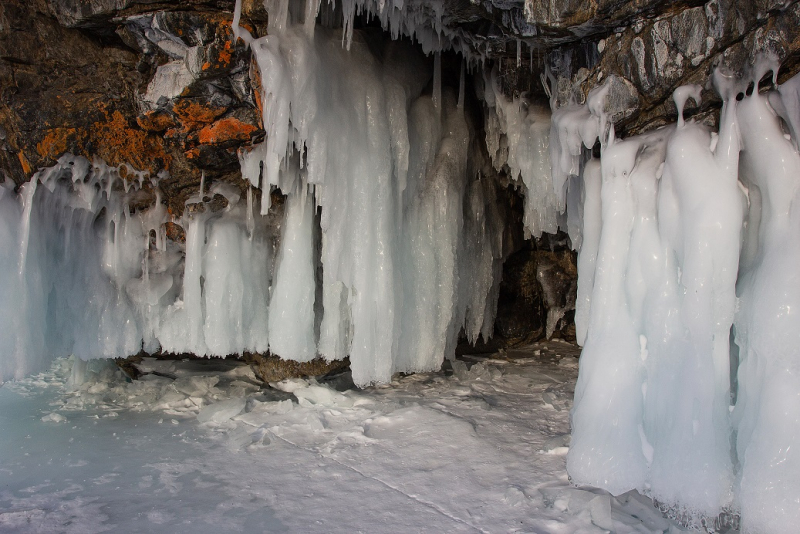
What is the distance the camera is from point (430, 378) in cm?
656

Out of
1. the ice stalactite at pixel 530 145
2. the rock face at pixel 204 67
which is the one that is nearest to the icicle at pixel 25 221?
the rock face at pixel 204 67

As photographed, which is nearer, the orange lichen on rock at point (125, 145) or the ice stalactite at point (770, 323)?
the ice stalactite at point (770, 323)

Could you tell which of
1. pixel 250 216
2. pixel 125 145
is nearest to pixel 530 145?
pixel 250 216

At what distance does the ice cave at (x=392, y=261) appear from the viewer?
10.6 feet

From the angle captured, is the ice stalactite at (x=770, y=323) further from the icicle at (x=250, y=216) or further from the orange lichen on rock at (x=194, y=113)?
the icicle at (x=250, y=216)

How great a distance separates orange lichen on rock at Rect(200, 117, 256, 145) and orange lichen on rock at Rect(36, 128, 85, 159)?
1174mm

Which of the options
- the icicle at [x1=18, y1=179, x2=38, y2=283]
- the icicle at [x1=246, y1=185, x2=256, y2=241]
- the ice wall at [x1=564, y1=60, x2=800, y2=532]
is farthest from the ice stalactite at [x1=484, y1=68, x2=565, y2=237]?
the icicle at [x1=18, y1=179, x2=38, y2=283]

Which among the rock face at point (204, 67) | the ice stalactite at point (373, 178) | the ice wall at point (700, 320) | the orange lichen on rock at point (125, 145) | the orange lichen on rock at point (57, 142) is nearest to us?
the ice wall at point (700, 320)

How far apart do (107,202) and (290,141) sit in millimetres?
2156

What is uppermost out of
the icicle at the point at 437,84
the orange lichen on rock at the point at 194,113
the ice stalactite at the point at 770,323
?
the icicle at the point at 437,84

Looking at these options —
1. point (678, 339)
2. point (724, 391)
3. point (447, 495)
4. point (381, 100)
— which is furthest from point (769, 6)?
point (447, 495)

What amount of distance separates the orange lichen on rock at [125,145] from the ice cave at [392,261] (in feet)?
0.08

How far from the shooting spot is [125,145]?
5.37 m

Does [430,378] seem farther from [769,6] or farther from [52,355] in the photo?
[769,6]
